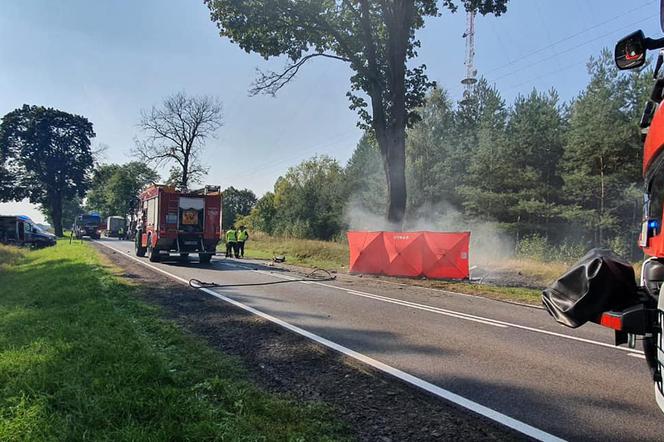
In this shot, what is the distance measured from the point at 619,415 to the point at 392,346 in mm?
2735

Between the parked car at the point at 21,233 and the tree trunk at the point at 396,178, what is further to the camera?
the parked car at the point at 21,233

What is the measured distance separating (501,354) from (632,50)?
3786mm

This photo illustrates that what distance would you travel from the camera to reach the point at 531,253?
2492 cm

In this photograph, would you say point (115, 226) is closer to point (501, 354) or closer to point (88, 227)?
point (88, 227)

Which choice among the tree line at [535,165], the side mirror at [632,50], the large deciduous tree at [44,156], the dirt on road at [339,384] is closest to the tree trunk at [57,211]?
the large deciduous tree at [44,156]

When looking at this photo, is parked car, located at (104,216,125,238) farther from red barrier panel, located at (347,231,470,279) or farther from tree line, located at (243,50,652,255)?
red barrier panel, located at (347,231,470,279)

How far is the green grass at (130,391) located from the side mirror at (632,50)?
3.53m

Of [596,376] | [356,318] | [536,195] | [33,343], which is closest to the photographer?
[596,376]

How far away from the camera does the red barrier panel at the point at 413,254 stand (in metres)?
14.5

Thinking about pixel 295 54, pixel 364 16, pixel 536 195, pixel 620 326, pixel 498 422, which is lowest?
pixel 498 422

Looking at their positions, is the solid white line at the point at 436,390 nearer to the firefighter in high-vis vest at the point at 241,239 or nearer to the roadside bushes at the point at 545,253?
the firefighter in high-vis vest at the point at 241,239

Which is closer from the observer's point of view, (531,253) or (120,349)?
(120,349)

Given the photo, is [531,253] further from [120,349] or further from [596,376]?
[120,349]

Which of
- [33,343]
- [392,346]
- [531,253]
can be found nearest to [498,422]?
[392,346]
